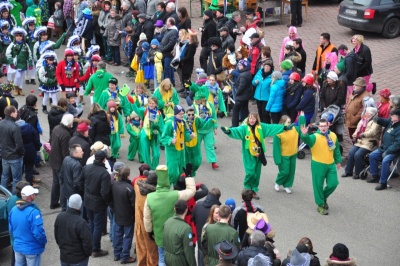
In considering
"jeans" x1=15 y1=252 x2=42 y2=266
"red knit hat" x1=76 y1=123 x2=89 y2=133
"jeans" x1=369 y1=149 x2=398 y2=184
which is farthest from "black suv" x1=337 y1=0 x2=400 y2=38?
"jeans" x1=15 y1=252 x2=42 y2=266

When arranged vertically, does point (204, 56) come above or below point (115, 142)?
above

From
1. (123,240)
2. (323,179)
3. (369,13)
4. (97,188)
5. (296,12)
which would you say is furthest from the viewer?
(296,12)

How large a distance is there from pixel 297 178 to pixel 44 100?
674 centimetres

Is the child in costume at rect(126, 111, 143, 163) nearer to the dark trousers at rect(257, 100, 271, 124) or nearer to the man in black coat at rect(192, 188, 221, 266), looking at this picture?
the dark trousers at rect(257, 100, 271, 124)

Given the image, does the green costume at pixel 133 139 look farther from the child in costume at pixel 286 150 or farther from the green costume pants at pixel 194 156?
the child in costume at pixel 286 150

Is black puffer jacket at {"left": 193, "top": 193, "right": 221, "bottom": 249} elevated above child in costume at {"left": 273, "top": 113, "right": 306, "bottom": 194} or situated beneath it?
elevated above

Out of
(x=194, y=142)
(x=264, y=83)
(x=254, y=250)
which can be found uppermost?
(x=254, y=250)

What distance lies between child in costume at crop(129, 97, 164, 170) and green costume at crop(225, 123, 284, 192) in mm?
1764

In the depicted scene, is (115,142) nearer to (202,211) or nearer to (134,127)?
(134,127)

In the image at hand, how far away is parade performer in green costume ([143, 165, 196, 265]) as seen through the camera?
1177 cm

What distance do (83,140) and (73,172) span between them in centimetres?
126

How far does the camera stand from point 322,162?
14.3 metres

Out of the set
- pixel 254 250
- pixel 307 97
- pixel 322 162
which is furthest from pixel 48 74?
pixel 254 250

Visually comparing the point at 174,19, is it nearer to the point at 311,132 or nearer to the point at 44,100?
the point at 44,100
